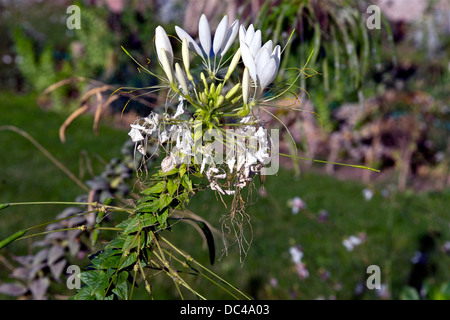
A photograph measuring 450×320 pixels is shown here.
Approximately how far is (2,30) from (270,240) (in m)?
7.71

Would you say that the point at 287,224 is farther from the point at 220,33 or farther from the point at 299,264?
the point at 220,33

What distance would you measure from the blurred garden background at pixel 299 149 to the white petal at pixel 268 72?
16 cm

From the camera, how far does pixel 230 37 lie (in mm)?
888

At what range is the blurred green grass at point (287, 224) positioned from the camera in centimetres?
269

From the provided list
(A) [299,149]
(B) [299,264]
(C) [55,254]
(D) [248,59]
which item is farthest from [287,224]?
(D) [248,59]

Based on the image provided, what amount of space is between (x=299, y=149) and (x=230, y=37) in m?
2.45

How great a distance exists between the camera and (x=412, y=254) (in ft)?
10.5

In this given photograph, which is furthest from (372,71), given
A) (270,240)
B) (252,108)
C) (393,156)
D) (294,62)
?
(393,156)

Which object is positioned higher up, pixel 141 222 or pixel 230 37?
pixel 230 37

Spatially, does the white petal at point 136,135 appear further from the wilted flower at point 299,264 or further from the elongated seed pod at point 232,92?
the wilted flower at point 299,264

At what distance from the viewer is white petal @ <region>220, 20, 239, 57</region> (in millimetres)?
881

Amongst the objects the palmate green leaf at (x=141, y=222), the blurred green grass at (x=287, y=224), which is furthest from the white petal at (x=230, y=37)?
the blurred green grass at (x=287, y=224)

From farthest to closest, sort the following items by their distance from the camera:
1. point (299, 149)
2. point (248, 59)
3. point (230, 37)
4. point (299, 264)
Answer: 1. point (299, 149)
2. point (299, 264)
3. point (230, 37)
4. point (248, 59)

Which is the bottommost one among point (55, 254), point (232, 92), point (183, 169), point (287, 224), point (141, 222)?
point (287, 224)
